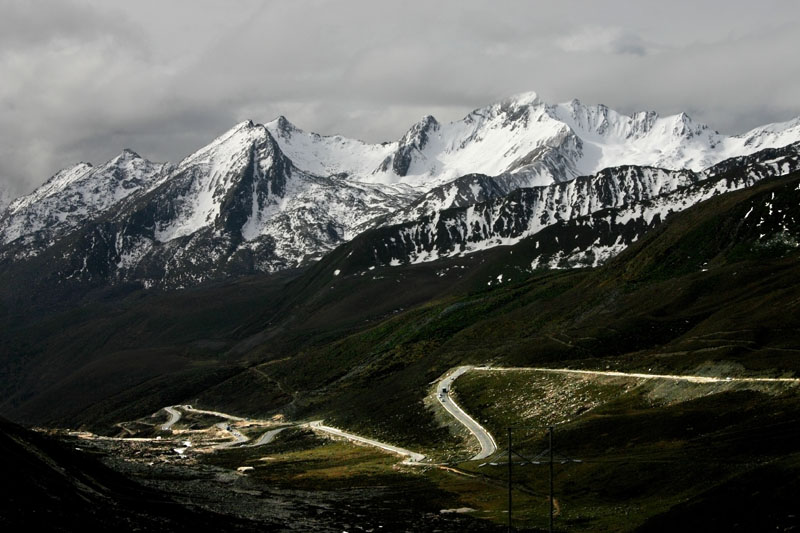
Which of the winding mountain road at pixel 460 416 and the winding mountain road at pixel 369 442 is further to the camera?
the winding mountain road at pixel 369 442

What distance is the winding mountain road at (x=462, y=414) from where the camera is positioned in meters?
119

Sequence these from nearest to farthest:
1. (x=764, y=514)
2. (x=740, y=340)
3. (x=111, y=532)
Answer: (x=111, y=532) < (x=764, y=514) < (x=740, y=340)

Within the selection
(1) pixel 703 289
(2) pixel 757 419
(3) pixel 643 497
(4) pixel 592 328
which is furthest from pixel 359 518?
(1) pixel 703 289

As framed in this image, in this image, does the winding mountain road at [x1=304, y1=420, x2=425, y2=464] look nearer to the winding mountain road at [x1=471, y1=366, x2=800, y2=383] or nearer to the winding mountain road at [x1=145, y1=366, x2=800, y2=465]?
the winding mountain road at [x1=145, y1=366, x2=800, y2=465]

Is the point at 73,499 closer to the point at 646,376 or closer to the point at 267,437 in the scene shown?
the point at 646,376

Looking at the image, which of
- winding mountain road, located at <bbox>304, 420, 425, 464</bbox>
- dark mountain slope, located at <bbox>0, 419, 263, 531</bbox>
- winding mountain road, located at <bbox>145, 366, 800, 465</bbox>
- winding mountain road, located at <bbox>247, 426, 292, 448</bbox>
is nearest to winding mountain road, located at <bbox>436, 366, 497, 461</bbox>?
winding mountain road, located at <bbox>145, 366, 800, 465</bbox>

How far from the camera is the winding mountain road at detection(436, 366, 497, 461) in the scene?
4692 inches

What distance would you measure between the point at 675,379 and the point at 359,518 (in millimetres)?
65996

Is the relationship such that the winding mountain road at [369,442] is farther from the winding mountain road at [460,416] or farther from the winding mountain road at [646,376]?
the winding mountain road at [646,376]

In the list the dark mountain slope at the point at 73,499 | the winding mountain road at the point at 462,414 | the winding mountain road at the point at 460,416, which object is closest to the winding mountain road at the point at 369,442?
the winding mountain road at the point at 460,416

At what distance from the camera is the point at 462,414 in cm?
14800

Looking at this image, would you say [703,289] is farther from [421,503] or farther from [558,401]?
[421,503]

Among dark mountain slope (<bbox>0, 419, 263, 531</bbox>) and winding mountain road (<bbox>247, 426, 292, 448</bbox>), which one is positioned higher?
dark mountain slope (<bbox>0, 419, 263, 531</bbox>)

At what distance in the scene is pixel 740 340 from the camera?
433ft
